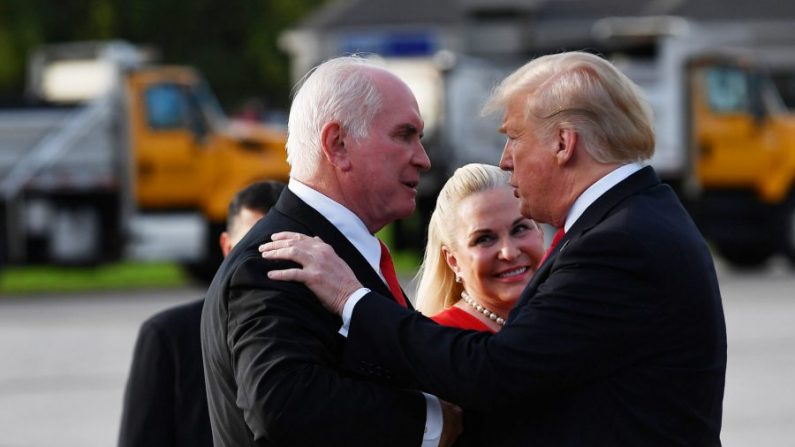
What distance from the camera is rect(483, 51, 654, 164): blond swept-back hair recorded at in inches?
127

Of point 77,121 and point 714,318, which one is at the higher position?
point 714,318

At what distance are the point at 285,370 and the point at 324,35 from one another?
50144mm

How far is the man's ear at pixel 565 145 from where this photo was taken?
324cm

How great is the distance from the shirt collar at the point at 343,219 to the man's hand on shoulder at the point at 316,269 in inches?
3.8

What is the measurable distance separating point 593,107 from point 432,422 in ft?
2.28

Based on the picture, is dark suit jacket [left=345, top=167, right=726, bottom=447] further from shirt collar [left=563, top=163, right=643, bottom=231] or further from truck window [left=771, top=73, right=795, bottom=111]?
truck window [left=771, top=73, right=795, bottom=111]

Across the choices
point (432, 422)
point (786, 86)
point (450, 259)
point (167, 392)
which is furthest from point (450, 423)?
point (786, 86)

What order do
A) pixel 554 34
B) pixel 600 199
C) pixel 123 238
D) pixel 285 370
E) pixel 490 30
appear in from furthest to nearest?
pixel 554 34 → pixel 490 30 → pixel 123 238 → pixel 600 199 → pixel 285 370

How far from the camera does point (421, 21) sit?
5678cm

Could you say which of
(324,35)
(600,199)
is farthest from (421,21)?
(600,199)

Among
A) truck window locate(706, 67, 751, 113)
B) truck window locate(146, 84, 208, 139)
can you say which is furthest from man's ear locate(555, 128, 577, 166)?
truck window locate(706, 67, 751, 113)

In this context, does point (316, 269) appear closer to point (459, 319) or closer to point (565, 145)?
point (565, 145)

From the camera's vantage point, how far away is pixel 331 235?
3271 millimetres

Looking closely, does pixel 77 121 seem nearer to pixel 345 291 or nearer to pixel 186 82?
pixel 186 82
